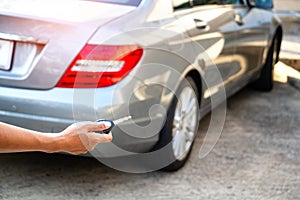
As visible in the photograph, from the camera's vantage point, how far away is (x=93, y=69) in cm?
308

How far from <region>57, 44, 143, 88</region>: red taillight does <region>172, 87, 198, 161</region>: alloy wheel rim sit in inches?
27.5

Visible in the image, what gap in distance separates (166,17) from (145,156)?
932mm

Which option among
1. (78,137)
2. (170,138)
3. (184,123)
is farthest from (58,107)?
(78,137)

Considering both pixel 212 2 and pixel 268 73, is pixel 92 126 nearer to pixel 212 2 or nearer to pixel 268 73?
pixel 212 2

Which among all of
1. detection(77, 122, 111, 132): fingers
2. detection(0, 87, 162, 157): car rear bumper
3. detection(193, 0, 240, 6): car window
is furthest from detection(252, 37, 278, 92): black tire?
detection(77, 122, 111, 132): fingers

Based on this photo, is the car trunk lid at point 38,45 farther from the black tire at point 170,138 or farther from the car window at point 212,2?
the car window at point 212,2

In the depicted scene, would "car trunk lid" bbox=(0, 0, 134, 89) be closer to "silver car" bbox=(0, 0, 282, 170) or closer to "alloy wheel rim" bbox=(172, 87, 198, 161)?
"silver car" bbox=(0, 0, 282, 170)

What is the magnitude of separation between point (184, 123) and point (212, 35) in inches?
29.0

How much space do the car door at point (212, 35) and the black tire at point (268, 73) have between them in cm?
162

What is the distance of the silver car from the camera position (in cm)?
306

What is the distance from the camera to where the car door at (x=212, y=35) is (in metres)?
3.83

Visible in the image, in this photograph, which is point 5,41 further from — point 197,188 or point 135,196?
point 197,188

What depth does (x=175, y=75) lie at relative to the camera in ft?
11.5

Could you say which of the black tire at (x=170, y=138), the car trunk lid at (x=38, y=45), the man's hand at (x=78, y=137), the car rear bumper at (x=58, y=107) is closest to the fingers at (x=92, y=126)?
the man's hand at (x=78, y=137)
